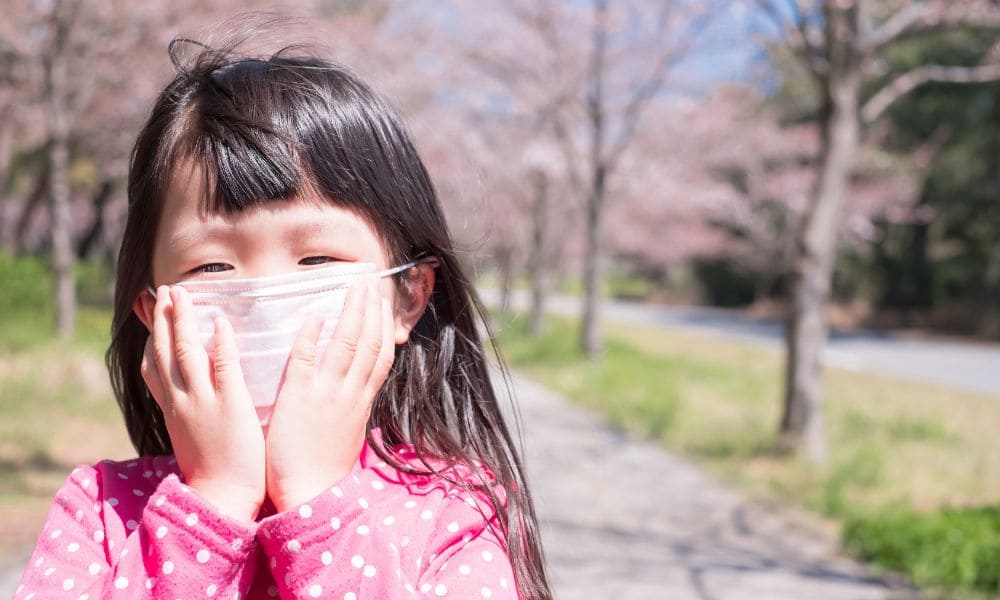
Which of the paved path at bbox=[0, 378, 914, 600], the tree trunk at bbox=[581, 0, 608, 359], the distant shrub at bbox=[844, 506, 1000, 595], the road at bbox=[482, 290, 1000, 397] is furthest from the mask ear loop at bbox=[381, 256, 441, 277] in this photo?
the road at bbox=[482, 290, 1000, 397]

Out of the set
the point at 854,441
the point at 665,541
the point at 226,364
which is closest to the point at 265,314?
the point at 226,364

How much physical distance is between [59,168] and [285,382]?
969cm

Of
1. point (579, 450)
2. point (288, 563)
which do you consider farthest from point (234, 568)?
point (579, 450)

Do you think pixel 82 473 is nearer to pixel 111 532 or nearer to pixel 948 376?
pixel 111 532

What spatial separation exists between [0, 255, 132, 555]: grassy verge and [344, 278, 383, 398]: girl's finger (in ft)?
11.9

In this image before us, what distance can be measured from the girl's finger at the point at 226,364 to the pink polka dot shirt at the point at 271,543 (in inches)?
4.3

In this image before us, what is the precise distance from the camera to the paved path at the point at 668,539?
3902mm

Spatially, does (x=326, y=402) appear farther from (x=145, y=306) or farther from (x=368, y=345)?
(x=145, y=306)

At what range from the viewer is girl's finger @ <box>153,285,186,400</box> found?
97 cm

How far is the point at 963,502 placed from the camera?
5246 mm

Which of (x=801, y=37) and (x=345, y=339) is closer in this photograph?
(x=345, y=339)

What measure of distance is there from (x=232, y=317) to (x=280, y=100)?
0.29 metres

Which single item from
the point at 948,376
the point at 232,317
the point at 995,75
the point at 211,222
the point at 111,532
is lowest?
the point at 948,376

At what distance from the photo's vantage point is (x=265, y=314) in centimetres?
101
